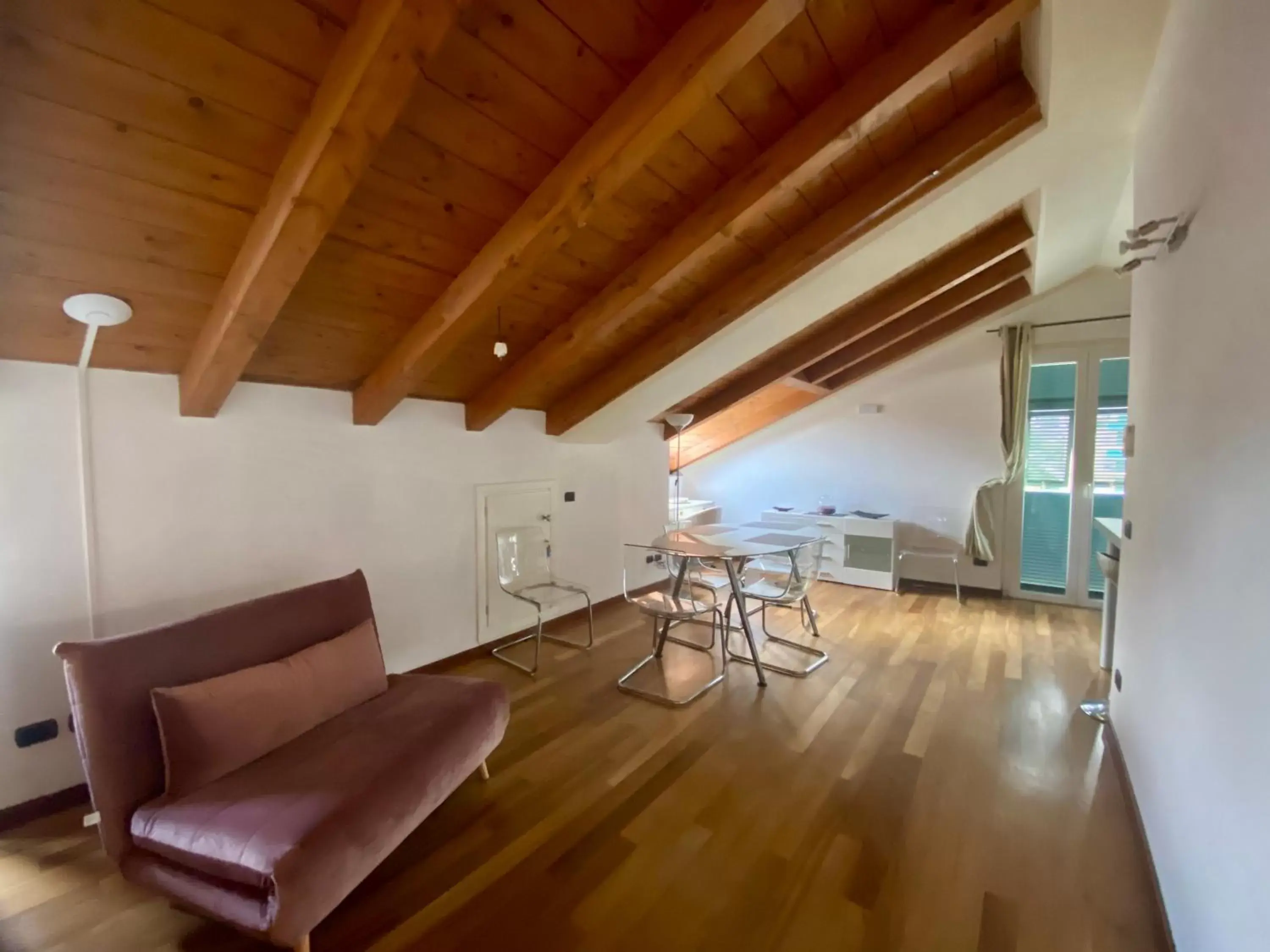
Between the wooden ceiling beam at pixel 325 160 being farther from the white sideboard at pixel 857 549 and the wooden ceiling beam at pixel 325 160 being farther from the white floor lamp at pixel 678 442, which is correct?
the white sideboard at pixel 857 549

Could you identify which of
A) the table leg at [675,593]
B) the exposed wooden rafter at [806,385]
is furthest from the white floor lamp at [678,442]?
the table leg at [675,593]

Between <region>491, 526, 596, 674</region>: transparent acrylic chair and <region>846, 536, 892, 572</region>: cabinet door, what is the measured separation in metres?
2.91

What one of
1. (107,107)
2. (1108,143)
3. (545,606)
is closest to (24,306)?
(107,107)

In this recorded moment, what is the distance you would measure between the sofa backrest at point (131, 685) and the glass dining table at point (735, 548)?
2126 millimetres

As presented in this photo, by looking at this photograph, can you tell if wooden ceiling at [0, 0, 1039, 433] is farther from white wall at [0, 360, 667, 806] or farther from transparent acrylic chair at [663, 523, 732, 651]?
transparent acrylic chair at [663, 523, 732, 651]

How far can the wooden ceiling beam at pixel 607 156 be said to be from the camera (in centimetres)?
155

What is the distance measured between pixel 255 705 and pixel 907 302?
4300mm

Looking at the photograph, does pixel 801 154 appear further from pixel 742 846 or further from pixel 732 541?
pixel 742 846

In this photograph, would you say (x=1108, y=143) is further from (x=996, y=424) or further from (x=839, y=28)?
(x=996, y=424)

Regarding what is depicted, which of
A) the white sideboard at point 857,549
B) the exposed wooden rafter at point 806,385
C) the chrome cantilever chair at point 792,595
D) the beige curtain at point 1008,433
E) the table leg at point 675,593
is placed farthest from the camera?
the white sideboard at point 857,549

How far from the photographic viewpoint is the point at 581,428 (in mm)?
4191

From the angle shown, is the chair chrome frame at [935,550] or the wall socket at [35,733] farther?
the chair chrome frame at [935,550]

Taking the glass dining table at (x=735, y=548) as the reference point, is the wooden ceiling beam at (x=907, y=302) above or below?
above

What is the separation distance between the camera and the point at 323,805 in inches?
63.2
